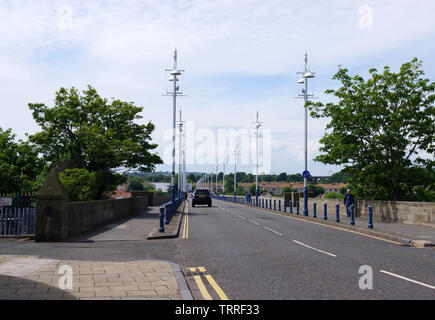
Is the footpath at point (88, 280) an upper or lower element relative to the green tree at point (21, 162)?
lower

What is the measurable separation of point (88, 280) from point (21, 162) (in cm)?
3243

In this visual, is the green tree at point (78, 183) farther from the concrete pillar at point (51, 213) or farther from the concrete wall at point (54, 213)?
the concrete pillar at point (51, 213)

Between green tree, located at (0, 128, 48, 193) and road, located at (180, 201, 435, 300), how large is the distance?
22274 mm

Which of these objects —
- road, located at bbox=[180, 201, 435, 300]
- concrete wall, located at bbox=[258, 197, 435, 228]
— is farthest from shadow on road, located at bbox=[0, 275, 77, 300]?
concrete wall, located at bbox=[258, 197, 435, 228]

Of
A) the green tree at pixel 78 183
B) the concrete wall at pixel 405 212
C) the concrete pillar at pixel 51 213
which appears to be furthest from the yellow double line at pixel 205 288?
the green tree at pixel 78 183

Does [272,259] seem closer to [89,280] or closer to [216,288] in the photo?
[216,288]

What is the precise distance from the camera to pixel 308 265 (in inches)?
375

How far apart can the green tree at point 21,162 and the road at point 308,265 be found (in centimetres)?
2227

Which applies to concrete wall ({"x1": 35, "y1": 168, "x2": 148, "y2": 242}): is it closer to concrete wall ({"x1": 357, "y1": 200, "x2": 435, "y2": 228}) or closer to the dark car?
concrete wall ({"x1": 357, "y1": 200, "x2": 435, "y2": 228})

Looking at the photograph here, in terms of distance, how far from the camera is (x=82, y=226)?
1675 cm

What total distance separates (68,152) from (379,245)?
2329 cm

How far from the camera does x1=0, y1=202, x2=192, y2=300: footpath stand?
6551mm

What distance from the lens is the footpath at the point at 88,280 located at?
258 inches
